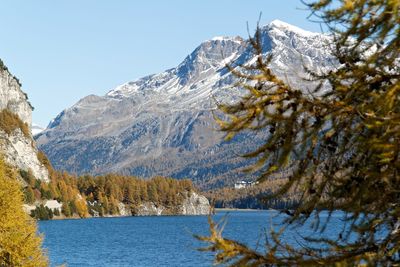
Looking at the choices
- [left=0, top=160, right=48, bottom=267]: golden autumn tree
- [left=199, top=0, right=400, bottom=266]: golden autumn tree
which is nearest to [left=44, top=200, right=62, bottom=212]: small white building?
[left=0, top=160, right=48, bottom=267]: golden autumn tree

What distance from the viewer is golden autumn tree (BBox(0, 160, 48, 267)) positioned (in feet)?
90.2

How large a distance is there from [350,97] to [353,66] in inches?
16.4

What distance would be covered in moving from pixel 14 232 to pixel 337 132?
23564 millimetres

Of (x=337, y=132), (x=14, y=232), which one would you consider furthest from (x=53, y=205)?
(x=337, y=132)

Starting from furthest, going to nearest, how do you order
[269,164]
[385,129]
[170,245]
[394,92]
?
1. [170,245]
2. [269,164]
3. [385,129]
4. [394,92]

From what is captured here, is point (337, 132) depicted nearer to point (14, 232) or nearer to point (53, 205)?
point (14, 232)

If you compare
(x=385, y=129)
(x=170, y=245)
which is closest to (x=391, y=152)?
(x=385, y=129)

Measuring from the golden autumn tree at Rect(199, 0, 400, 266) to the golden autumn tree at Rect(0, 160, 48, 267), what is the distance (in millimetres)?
22320

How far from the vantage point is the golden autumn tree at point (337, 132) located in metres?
6.53

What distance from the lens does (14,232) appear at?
91.2ft

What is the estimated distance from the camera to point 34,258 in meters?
28.9

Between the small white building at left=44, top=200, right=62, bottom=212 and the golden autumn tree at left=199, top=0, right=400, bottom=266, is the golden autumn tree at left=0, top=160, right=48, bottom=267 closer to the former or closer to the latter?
the golden autumn tree at left=199, top=0, right=400, bottom=266

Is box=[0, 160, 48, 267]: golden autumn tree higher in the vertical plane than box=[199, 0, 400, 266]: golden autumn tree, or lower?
lower

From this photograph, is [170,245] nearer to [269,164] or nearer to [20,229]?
[20,229]
